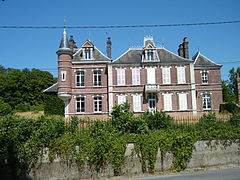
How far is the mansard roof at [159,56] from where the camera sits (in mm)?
26216

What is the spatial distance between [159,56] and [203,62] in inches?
232

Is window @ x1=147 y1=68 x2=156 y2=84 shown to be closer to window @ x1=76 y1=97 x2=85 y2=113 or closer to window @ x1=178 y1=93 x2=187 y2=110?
window @ x1=178 y1=93 x2=187 y2=110

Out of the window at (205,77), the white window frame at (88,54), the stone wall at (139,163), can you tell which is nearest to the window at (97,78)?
the white window frame at (88,54)

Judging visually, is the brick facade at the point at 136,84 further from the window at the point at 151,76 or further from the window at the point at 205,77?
the window at the point at 205,77

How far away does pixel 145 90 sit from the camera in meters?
25.0

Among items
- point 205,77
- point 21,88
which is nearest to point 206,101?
point 205,77

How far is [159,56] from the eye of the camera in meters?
27.2

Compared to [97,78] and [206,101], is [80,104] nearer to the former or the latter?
[97,78]

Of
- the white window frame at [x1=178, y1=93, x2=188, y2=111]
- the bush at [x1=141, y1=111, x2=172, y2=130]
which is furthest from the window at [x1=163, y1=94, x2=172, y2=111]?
the bush at [x1=141, y1=111, x2=172, y2=130]

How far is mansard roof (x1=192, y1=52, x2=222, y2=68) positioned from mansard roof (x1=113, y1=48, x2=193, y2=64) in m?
1.98

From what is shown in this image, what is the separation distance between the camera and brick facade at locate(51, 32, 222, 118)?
25.5 meters

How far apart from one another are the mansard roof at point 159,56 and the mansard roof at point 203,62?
198 centimetres

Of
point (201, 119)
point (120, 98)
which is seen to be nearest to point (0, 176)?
point (201, 119)

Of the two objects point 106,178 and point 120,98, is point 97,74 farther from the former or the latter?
point 106,178
